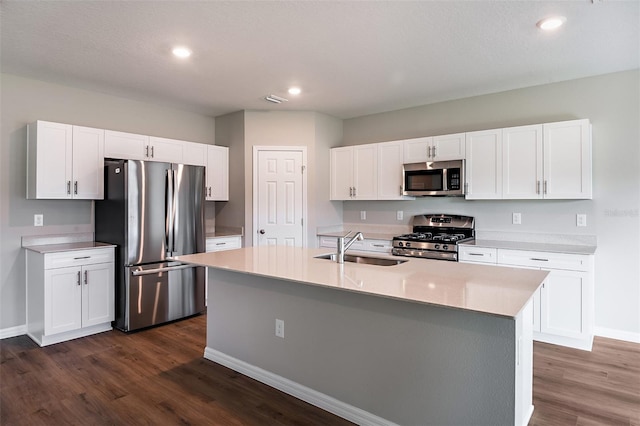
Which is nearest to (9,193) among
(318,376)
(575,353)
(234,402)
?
(234,402)

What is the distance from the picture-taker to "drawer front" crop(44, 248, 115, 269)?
339 cm

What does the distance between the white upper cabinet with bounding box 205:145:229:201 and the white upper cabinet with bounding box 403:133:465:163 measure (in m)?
2.39

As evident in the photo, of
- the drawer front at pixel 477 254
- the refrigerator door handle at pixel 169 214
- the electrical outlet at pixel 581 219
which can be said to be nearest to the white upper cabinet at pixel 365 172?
the drawer front at pixel 477 254

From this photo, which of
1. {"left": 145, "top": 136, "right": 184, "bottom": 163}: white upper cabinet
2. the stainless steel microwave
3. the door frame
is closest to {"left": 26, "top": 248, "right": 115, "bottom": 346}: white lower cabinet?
{"left": 145, "top": 136, "right": 184, "bottom": 163}: white upper cabinet

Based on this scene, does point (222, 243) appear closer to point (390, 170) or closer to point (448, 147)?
point (390, 170)

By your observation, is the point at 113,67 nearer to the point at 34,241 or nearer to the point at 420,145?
the point at 34,241

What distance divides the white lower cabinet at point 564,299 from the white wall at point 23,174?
4564mm

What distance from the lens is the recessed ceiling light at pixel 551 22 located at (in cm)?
255

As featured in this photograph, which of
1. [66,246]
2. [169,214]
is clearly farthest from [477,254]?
[66,246]

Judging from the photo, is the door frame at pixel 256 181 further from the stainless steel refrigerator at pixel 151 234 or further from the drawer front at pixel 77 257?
the drawer front at pixel 77 257

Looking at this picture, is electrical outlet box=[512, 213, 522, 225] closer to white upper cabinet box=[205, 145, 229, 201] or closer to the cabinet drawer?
the cabinet drawer

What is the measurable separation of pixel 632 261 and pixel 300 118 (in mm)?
3919

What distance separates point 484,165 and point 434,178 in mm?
555

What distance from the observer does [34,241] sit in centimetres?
377
